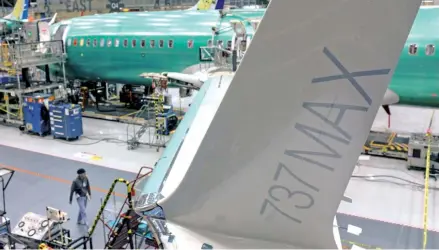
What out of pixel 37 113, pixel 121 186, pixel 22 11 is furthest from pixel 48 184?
pixel 22 11

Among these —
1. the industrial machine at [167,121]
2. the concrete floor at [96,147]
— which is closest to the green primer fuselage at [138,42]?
the industrial machine at [167,121]

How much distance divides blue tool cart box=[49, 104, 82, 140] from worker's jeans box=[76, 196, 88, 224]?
729 cm

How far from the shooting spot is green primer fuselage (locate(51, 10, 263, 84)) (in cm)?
1844

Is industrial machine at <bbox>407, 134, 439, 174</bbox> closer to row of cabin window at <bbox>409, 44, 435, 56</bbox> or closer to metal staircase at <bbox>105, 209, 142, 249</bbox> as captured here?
row of cabin window at <bbox>409, 44, 435, 56</bbox>

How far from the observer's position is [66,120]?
17.5m

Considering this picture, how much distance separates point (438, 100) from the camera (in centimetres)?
1438

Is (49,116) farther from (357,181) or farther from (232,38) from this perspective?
(357,181)

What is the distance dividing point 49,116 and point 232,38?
26.8ft

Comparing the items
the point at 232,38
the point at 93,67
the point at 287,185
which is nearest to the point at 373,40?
the point at 287,185

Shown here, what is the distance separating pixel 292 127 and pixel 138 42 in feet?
56.6

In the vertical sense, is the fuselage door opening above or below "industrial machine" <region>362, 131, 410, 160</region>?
above

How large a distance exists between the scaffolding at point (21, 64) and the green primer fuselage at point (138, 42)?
0.84 meters

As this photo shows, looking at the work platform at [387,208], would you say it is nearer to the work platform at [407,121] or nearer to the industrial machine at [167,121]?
the work platform at [407,121]

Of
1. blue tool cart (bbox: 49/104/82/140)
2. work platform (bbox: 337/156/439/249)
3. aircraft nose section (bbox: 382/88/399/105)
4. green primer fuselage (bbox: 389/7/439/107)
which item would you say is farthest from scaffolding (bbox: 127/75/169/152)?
green primer fuselage (bbox: 389/7/439/107)
